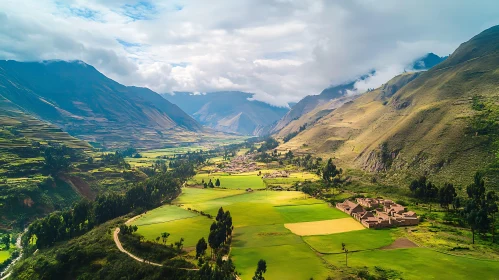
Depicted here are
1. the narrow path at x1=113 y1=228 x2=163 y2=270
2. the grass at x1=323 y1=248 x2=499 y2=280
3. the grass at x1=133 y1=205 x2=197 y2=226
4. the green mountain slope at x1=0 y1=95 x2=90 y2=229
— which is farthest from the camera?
the green mountain slope at x1=0 y1=95 x2=90 y2=229

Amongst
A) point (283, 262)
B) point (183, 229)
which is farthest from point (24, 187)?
point (283, 262)

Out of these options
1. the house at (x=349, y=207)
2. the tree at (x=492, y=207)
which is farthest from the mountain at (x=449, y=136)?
the house at (x=349, y=207)

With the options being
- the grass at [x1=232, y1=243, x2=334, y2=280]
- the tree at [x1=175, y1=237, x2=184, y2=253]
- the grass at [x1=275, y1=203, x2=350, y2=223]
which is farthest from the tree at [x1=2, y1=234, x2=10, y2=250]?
the grass at [x1=275, y1=203, x2=350, y2=223]

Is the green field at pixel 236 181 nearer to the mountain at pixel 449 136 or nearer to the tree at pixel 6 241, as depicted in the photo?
the mountain at pixel 449 136

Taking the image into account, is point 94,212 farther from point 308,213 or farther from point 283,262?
point 308,213

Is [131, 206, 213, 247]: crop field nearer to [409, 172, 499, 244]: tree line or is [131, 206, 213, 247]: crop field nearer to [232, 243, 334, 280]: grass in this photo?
[232, 243, 334, 280]: grass

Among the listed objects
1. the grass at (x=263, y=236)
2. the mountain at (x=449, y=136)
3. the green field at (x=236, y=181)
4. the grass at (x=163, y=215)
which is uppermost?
the mountain at (x=449, y=136)
